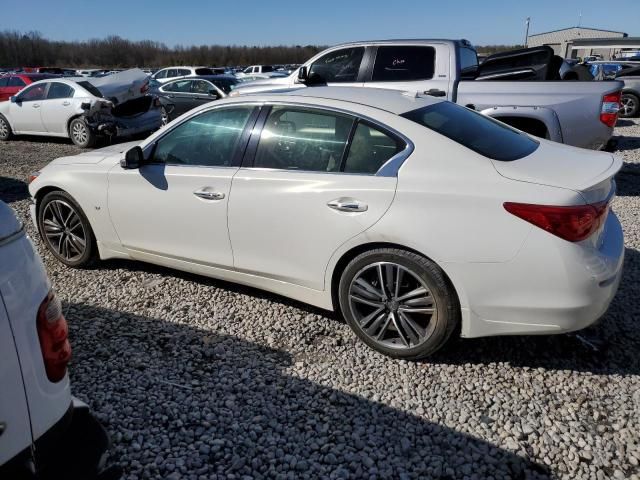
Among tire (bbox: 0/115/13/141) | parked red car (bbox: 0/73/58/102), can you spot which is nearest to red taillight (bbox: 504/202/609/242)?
tire (bbox: 0/115/13/141)

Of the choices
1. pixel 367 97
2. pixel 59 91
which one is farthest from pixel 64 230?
pixel 59 91

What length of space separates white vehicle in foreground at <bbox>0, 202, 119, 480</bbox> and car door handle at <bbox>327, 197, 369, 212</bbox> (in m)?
1.73

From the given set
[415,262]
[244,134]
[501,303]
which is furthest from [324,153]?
[501,303]

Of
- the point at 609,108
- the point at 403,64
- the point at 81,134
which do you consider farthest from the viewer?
the point at 81,134

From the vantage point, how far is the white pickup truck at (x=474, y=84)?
6.27 m

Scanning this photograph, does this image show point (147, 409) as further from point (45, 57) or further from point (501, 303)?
point (45, 57)

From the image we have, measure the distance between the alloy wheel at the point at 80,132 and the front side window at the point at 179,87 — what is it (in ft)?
11.4

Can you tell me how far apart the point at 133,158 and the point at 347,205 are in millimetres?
1789

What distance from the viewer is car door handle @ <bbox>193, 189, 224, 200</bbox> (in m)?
3.43

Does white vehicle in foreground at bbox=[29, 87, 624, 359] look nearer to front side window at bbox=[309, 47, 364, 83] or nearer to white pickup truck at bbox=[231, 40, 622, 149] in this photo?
white pickup truck at bbox=[231, 40, 622, 149]

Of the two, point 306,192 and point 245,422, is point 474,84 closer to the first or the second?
point 306,192

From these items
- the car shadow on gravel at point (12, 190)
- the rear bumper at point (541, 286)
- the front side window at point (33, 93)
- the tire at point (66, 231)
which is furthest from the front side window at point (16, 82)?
the rear bumper at point (541, 286)

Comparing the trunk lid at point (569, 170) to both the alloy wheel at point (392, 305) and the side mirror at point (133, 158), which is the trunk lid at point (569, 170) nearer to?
the alloy wheel at point (392, 305)

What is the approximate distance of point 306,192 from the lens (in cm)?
313
